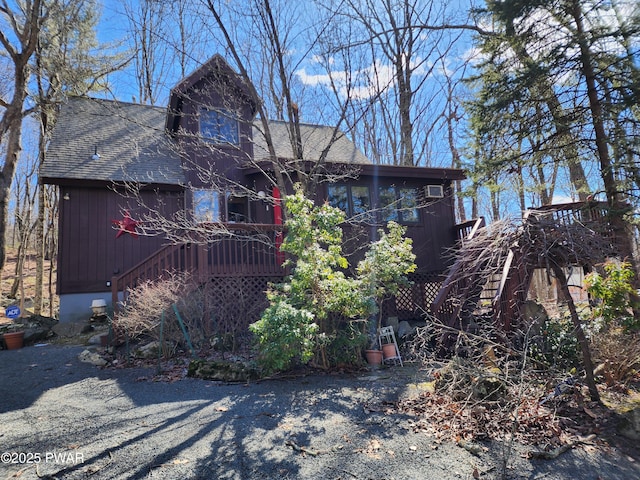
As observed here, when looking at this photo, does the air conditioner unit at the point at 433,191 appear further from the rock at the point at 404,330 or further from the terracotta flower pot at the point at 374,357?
the terracotta flower pot at the point at 374,357

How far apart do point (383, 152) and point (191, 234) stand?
1373cm

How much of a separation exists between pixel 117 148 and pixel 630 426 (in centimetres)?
1257

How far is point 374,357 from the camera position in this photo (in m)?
6.48

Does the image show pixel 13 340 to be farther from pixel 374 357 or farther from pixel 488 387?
pixel 488 387

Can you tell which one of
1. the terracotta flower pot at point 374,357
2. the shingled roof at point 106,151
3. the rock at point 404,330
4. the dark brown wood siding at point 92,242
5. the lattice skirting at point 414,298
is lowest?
the terracotta flower pot at point 374,357

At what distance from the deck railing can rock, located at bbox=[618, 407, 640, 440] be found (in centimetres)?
574

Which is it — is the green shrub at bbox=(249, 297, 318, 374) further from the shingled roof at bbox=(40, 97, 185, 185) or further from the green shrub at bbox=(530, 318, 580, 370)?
the shingled roof at bbox=(40, 97, 185, 185)

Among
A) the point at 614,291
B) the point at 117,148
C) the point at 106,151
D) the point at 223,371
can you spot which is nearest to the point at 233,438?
the point at 223,371

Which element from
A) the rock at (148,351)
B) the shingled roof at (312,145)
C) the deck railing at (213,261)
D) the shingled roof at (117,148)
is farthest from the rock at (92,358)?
the shingled roof at (312,145)

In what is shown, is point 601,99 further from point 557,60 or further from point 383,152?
point 383,152

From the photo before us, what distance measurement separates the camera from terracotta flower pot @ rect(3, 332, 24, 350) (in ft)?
26.5

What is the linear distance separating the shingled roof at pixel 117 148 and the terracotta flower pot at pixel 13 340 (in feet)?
12.3

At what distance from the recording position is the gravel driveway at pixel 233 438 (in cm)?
318

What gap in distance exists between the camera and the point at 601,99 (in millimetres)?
5855
